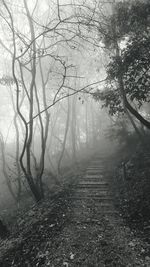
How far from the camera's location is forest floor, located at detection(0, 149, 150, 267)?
195 inches

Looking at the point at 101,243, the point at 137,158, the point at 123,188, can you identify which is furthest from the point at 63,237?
the point at 137,158

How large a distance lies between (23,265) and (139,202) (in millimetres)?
4260

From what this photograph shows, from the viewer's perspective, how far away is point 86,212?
7668mm

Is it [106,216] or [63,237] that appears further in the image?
[106,216]

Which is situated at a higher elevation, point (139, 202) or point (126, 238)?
point (139, 202)

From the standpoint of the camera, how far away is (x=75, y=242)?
18.7 feet

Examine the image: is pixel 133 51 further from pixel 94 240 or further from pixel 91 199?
pixel 94 240

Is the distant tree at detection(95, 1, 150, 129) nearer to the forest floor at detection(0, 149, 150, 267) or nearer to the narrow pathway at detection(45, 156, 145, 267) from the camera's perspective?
the narrow pathway at detection(45, 156, 145, 267)

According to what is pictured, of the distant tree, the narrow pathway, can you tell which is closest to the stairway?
the narrow pathway

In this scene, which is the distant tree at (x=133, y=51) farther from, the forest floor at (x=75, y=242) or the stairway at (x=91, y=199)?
the forest floor at (x=75, y=242)

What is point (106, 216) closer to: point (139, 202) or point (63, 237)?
point (139, 202)

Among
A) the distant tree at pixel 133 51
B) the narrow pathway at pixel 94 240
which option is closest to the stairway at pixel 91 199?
the narrow pathway at pixel 94 240

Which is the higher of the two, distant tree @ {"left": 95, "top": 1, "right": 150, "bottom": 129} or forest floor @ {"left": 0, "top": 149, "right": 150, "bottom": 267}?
distant tree @ {"left": 95, "top": 1, "right": 150, "bottom": 129}

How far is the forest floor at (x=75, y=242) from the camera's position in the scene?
496cm
